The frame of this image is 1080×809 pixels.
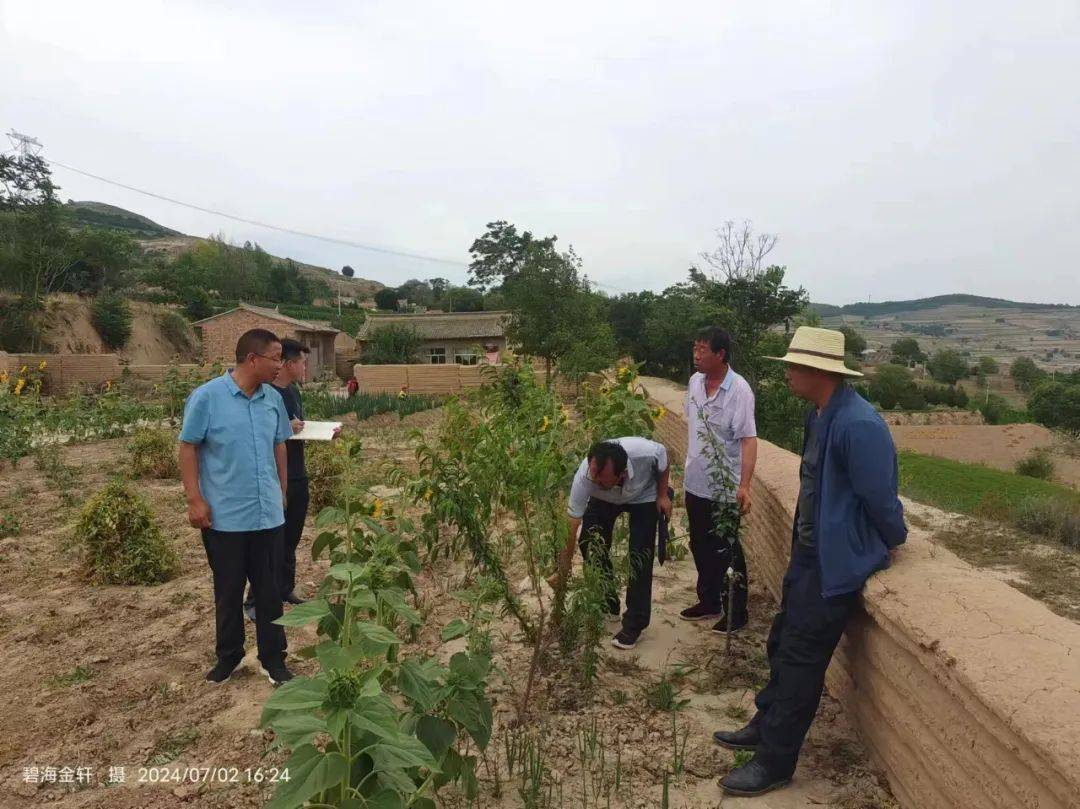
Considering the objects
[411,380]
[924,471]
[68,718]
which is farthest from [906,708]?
[411,380]

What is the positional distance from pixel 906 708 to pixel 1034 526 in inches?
245

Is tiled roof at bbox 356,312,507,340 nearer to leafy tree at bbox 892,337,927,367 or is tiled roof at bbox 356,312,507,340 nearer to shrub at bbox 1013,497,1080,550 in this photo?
shrub at bbox 1013,497,1080,550

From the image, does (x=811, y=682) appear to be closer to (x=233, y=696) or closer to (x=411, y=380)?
(x=233, y=696)

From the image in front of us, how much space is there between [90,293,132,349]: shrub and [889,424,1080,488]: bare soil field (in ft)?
111

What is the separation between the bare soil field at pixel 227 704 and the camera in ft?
7.37

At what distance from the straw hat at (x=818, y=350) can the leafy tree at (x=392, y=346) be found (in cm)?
3027

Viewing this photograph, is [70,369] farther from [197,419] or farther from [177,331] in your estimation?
[197,419]

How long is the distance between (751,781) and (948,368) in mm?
65754

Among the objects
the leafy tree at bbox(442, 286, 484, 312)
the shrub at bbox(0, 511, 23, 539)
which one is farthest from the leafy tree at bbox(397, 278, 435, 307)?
the shrub at bbox(0, 511, 23, 539)

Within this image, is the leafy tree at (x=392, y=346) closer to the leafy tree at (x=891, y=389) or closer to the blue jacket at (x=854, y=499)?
the leafy tree at (x=891, y=389)

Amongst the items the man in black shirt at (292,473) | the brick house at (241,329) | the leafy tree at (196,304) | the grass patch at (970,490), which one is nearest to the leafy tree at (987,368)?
the grass patch at (970,490)

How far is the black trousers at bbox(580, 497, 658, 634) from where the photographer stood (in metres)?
3.24

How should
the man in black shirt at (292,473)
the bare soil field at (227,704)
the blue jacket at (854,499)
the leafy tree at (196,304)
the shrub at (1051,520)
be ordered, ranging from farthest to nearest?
the leafy tree at (196,304), the shrub at (1051,520), the man in black shirt at (292,473), the bare soil field at (227,704), the blue jacket at (854,499)

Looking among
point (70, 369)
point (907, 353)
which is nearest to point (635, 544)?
point (70, 369)
